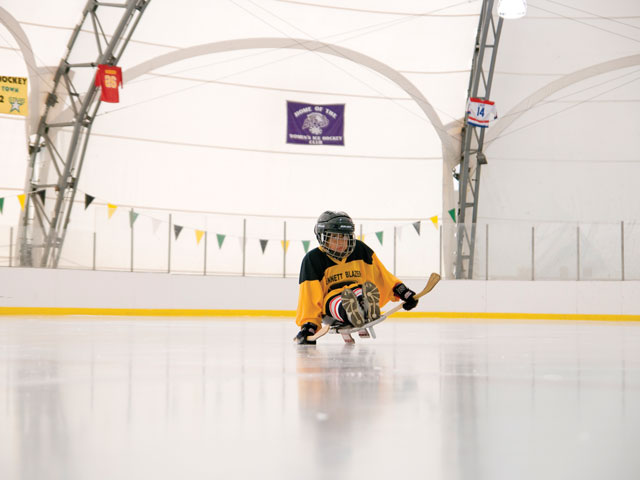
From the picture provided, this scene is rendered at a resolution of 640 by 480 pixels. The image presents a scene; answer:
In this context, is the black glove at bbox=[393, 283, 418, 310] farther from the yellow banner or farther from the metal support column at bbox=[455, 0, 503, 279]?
the yellow banner

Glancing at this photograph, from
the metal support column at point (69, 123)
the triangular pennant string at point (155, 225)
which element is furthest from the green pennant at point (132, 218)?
the metal support column at point (69, 123)

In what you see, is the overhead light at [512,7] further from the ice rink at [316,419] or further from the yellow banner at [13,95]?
the ice rink at [316,419]

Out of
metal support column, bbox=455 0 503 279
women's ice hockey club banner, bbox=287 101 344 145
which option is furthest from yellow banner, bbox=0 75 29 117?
metal support column, bbox=455 0 503 279

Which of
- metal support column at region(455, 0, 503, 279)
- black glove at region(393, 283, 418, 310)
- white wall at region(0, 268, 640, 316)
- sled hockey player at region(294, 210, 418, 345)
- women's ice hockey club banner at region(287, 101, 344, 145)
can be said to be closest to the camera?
sled hockey player at region(294, 210, 418, 345)

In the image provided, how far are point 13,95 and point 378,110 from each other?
26.5ft

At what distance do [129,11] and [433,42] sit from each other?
7.32 m

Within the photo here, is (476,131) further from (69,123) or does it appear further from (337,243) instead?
(337,243)

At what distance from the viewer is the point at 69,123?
49.6ft

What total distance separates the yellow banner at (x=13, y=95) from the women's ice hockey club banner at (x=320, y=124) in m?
5.97

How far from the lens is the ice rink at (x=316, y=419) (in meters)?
1.45

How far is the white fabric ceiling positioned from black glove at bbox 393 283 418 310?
11035 mm

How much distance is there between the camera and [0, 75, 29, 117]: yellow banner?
576 inches

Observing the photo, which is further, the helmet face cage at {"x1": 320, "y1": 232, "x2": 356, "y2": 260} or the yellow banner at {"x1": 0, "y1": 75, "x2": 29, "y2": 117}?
the yellow banner at {"x1": 0, "y1": 75, "x2": 29, "y2": 117}

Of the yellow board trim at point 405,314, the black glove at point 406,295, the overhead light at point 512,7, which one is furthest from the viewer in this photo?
the overhead light at point 512,7
